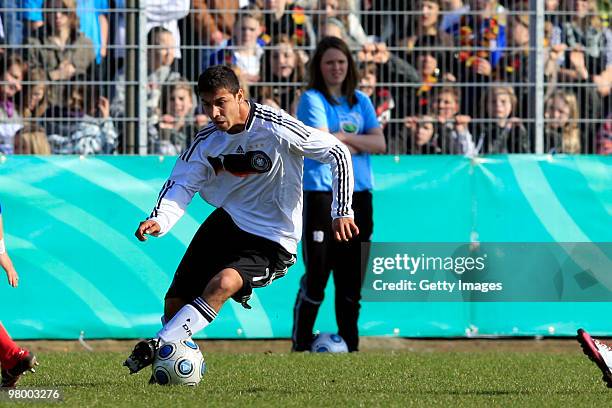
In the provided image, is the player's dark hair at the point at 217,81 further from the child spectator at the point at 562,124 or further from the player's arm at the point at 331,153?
the child spectator at the point at 562,124

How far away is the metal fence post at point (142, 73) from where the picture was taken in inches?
496

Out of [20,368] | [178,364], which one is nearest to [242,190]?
[178,364]

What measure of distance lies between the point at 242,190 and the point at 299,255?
3.66m

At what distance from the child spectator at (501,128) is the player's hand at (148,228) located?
5079 millimetres

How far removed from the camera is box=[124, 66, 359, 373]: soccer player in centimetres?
859

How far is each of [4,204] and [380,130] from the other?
3.34 metres

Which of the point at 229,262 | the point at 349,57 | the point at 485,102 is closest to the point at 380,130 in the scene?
the point at 349,57

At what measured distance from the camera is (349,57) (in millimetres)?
11531

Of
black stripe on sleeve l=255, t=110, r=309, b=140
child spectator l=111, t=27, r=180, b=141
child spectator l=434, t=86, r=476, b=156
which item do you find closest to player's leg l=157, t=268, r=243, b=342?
black stripe on sleeve l=255, t=110, r=309, b=140

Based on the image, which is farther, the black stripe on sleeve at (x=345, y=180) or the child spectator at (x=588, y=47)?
the child spectator at (x=588, y=47)

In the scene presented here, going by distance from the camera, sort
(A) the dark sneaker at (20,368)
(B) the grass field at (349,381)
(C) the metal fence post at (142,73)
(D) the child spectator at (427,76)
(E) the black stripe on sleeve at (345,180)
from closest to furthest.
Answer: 1. (B) the grass field at (349,381)
2. (A) the dark sneaker at (20,368)
3. (E) the black stripe on sleeve at (345,180)
4. (C) the metal fence post at (142,73)
5. (D) the child spectator at (427,76)

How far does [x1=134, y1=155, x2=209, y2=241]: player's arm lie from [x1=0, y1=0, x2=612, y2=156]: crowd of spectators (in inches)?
146

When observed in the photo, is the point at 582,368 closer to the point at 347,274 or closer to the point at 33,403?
the point at 347,274

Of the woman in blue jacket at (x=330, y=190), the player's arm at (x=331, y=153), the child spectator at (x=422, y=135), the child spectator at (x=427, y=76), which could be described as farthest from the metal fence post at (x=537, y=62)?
the player's arm at (x=331, y=153)
